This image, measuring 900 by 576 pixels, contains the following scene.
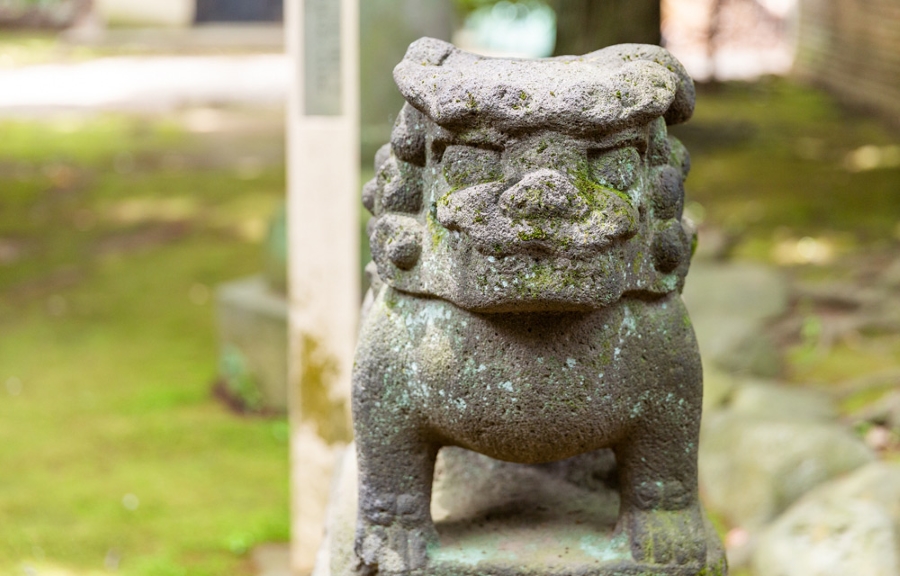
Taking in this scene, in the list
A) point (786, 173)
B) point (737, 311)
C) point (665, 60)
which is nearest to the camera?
point (665, 60)

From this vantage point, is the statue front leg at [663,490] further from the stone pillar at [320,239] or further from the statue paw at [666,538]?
the stone pillar at [320,239]

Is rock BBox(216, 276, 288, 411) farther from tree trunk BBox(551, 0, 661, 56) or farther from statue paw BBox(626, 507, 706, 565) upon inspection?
statue paw BBox(626, 507, 706, 565)

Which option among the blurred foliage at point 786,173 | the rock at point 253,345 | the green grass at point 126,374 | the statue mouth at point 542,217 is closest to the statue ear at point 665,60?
the statue mouth at point 542,217

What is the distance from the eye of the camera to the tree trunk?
5.84 meters

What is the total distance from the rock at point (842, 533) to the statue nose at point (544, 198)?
167 cm

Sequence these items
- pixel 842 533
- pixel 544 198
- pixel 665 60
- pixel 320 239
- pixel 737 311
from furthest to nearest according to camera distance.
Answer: pixel 737 311 < pixel 320 239 < pixel 842 533 < pixel 665 60 < pixel 544 198

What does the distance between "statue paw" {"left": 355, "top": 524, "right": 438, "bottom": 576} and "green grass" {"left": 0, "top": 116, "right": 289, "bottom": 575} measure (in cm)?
199

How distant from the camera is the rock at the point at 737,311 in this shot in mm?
4480

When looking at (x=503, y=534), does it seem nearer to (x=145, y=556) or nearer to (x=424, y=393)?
(x=424, y=393)

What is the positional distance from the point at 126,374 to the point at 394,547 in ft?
12.4

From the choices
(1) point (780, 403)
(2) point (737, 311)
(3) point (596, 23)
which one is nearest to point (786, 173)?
(3) point (596, 23)

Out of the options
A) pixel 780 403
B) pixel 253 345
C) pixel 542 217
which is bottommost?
pixel 253 345

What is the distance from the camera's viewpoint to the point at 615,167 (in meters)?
1.51

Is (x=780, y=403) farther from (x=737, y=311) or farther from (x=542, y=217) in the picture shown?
(x=542, y=217)
